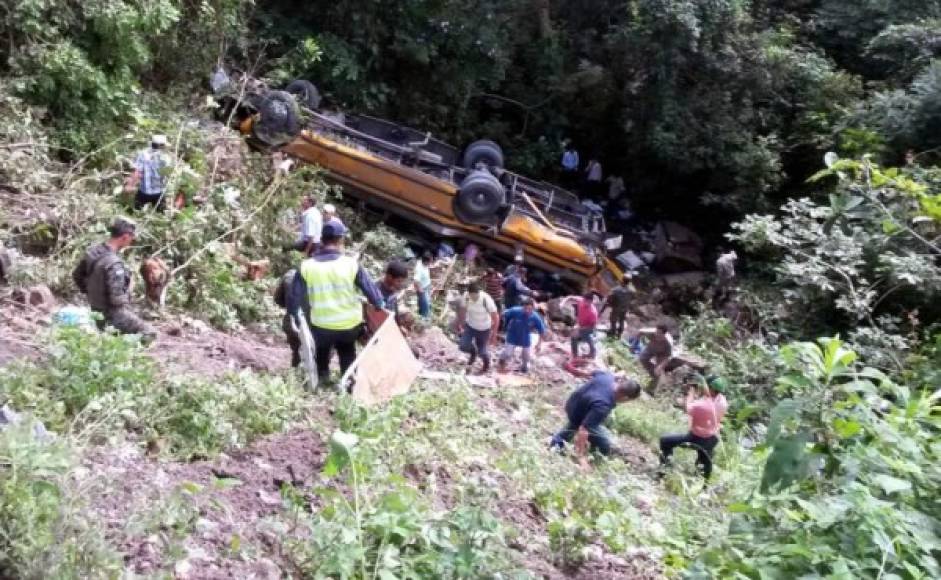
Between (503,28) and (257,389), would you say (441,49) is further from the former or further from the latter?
(257,389)

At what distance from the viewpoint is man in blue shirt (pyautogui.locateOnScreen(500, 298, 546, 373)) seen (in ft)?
29.7

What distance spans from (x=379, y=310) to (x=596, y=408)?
173 centimetres

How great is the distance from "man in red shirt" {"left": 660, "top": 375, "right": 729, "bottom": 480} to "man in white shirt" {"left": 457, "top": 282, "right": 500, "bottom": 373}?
209cm

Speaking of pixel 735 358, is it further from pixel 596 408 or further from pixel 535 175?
pixel 535 175

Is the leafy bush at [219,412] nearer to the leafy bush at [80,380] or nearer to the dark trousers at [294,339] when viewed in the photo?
the leafy bush at [80,380]

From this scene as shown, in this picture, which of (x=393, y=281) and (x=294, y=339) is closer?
(x=294, y=339)

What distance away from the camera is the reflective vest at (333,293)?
18.9 feet

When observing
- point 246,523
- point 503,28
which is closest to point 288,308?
point 246,523

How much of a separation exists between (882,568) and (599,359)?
7286 millimetres

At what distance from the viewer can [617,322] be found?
11828mm

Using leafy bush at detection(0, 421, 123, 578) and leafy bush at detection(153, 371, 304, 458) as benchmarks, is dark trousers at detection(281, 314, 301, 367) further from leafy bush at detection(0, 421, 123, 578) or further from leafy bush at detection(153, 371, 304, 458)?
leafy bush at detection(0, 421, 123, 578)

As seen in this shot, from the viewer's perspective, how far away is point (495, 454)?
20.2 feet

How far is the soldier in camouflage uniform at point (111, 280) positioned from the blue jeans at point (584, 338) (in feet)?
17.3

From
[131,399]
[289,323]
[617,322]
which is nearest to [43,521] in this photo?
[131,399]
